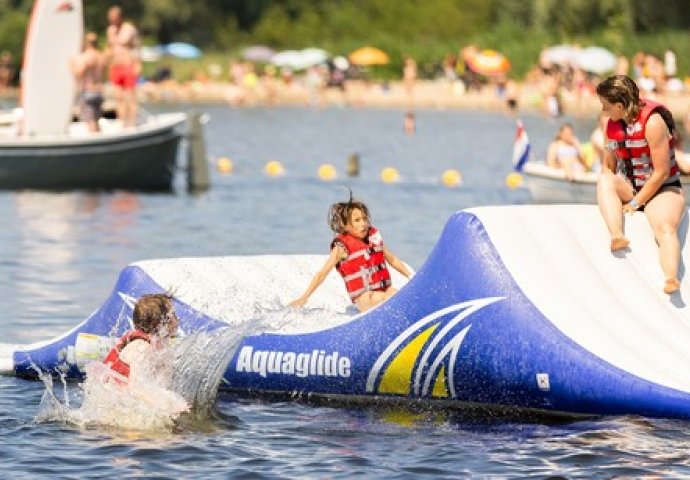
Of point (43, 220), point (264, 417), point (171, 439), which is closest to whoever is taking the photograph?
point (171, 439)

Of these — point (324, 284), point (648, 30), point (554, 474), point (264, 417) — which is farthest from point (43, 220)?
point (648, 30)

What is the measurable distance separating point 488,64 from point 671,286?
53.1 m

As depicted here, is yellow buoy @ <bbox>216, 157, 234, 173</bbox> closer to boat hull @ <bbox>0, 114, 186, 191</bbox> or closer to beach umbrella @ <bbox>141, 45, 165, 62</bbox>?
boat hull @ <bbox>0, 114, 186, 191</bbox>

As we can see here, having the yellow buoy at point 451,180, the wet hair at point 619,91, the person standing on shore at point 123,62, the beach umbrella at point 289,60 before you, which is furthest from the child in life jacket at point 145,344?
the beach umbrella at point 289,60

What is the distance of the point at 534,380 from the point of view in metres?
10.5

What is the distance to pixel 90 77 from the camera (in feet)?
85.4

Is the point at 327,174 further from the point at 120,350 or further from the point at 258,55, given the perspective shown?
the point at 258,55

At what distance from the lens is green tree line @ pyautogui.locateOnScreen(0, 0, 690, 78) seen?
65500 mm

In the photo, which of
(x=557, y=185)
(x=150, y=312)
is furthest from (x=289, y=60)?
(x=150, y=312)

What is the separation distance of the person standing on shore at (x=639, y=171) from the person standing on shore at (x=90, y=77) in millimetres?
15502

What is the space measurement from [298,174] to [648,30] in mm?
35128

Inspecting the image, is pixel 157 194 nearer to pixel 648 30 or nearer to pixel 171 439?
pixel 171 439

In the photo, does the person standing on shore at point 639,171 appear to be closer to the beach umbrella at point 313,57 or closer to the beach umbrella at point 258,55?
the beach umbrella at point 313,57

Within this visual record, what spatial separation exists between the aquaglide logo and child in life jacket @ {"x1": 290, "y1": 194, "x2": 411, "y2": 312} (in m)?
0.47
